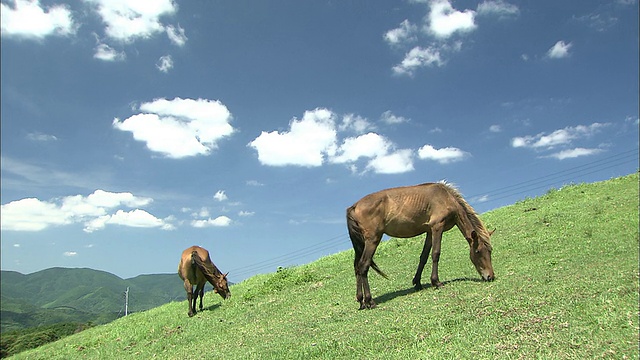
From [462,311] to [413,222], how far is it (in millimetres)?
3824

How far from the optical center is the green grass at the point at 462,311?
7.42 meters

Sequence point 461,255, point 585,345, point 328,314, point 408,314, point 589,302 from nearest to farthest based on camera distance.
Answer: point 585,345, point 589,302, point 408,314, point 328,314, point 461,255

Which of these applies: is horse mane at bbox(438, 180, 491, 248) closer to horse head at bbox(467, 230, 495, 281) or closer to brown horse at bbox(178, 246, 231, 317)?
horse head at bbox(467, 230, 495, 281)

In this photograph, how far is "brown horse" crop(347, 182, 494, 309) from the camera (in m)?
12.4

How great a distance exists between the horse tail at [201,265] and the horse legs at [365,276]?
374 inches

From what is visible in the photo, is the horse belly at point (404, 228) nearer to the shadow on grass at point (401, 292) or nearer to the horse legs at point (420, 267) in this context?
the horse legs at point (420, 267)

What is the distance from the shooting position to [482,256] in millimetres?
12938

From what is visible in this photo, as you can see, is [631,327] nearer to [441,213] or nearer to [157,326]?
[441,213]

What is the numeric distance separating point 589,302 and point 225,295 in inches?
637

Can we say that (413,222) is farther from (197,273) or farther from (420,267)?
(197,273)

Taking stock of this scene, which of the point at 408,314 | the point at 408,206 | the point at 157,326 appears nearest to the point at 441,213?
the point at 408,206

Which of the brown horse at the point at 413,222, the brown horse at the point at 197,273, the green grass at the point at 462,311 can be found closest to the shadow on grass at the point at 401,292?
the green grass at the point at 462,311

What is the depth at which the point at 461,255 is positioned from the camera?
18.6 m

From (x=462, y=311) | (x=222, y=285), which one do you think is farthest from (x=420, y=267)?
(x=222, y=285)
